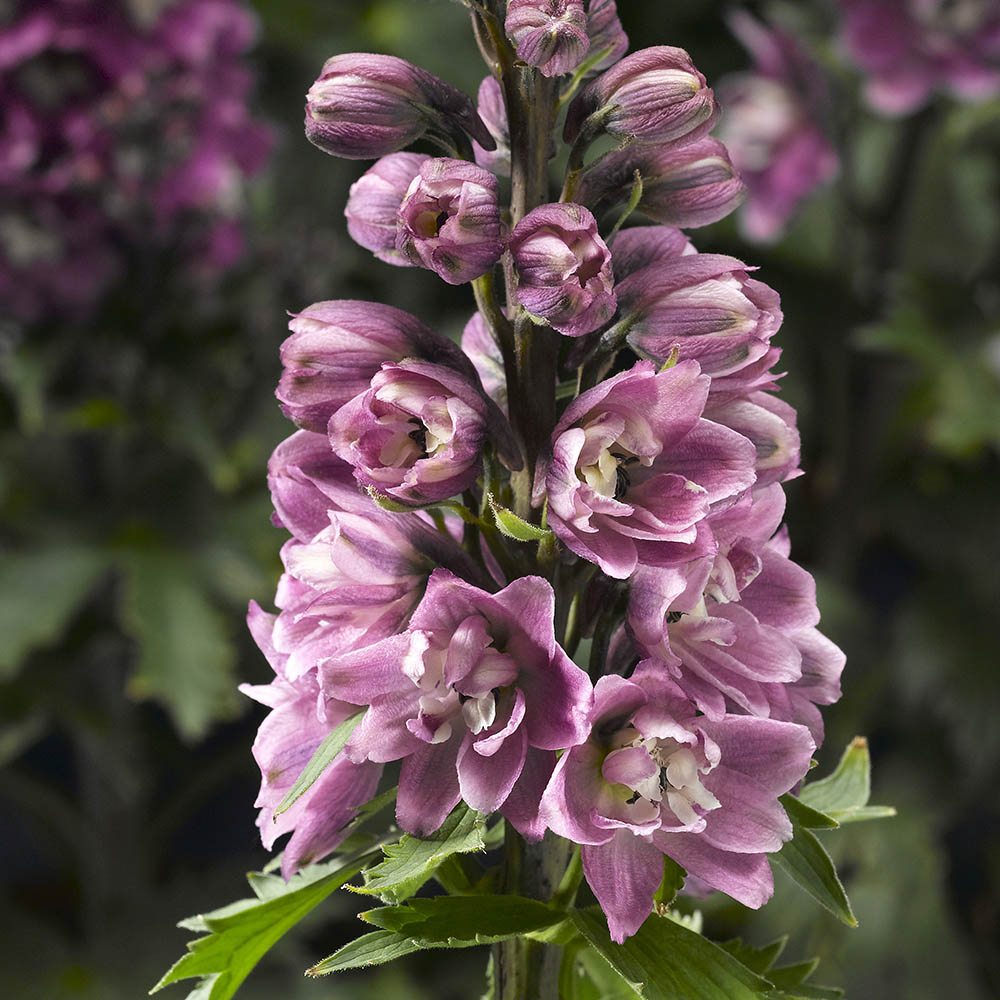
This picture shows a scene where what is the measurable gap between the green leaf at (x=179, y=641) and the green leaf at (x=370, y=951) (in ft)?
2.83

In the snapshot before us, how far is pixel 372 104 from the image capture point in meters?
0.45

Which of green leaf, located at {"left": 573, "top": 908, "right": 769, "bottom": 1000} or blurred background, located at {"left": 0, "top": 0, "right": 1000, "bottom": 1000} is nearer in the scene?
green leaf, located at {"left": 573, "top": 908, "right": 769, "bottom": 1000}

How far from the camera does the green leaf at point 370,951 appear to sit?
41 centimetres

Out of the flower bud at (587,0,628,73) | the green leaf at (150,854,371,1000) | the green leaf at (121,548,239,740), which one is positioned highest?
the flower bud at (587,0,628,73)

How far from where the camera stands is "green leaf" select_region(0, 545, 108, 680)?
132 cm

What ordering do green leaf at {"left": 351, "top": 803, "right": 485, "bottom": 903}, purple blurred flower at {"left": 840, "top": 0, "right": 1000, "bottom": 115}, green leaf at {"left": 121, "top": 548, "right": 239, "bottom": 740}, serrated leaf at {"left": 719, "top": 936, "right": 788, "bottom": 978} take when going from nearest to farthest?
green leaf at {"left": 351, "top": 803, "right": 485, "bottom": 903} → serrated leaf at {"left": 719, "top": 936, "right": 788, "bottom": 978} → green leaf at {"left": 121, "top": 548, "right": 239, "bottom": 740} → purple blurred flower at {"left": 840, "top": 0, "right": 1000, "bottom": 115}

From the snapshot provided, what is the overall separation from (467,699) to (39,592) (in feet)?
3.51

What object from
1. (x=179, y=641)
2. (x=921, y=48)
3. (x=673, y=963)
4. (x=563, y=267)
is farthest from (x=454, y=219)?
(x=921, y=48)

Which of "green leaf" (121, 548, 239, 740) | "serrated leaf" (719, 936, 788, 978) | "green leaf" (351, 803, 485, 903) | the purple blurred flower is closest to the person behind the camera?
"green leaf" (351, 803, 485, 903)

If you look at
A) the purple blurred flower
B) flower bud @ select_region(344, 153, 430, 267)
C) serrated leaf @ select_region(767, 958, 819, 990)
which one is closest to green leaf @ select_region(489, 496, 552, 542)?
flower bud @ select_region(344, 153, 430, 267)

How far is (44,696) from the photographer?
1399 mm

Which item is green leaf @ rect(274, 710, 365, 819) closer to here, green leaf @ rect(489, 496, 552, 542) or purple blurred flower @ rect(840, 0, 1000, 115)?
green leaf @ rect(489, 496, 552, 542)

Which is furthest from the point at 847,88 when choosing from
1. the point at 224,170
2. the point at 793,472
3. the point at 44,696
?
the point at 793,472

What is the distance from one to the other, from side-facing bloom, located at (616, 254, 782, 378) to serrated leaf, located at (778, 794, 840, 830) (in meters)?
0.16
